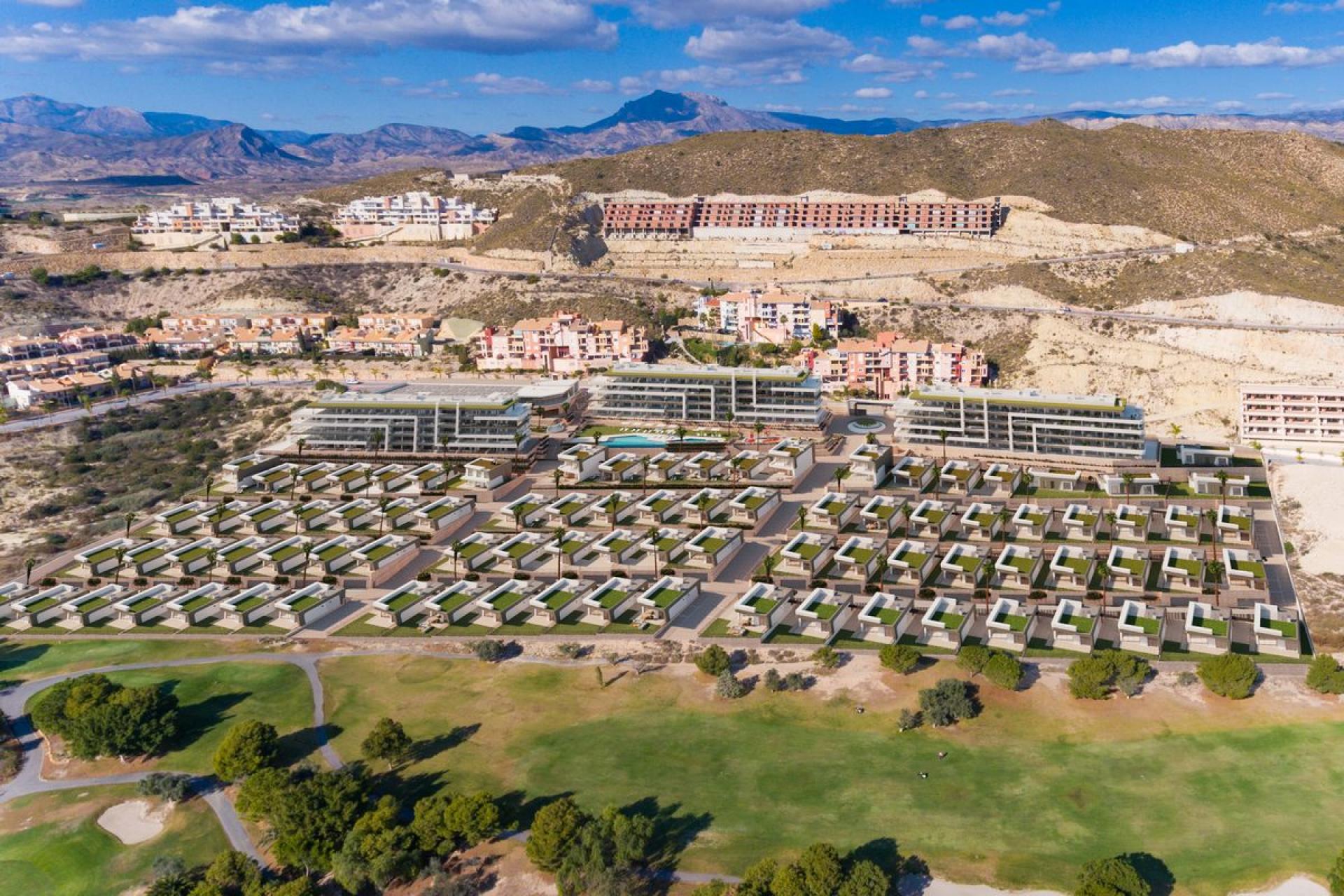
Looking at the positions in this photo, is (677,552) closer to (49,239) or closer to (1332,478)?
(1332,478)

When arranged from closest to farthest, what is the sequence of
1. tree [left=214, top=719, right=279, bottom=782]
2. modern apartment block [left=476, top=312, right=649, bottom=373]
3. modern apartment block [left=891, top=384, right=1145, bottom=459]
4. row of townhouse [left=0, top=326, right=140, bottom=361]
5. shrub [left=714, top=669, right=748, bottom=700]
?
tree [left=214, top=719, right=279, bottom=782], shrub [left=714, top=669, right=748, bottom=700], modern apartment block [left=891, top=384, right=1145, bottom=459], modern apartment block [left=476, top=312, right=649, bottom=373], row of townhouse [left=0, top=326, right=140, bottom=361]

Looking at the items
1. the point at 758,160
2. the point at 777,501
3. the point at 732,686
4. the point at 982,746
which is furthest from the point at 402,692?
the point at 758,160

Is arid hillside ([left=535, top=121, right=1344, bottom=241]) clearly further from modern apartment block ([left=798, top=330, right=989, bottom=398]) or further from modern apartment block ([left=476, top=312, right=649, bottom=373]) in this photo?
modern apartment block ([left=476, top=312, right=649, bottom=373])

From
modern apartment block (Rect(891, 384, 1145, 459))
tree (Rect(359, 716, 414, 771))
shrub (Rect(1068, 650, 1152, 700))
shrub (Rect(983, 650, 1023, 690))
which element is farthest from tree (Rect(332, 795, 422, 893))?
modern apartment block (Rect(891, 384, 1145, 459))

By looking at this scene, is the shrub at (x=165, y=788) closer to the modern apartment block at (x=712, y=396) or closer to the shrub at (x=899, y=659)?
the shrub at (x=899, y=659)

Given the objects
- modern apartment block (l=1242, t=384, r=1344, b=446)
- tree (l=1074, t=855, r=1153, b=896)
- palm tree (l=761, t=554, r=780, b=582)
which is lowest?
tree (l=1074, t=855, r=1153, b=896)

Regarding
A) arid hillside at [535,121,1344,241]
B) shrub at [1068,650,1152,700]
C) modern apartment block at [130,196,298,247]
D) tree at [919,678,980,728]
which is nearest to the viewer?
tree at [919,678,980,728]

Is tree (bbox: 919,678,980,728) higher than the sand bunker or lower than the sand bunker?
higher
